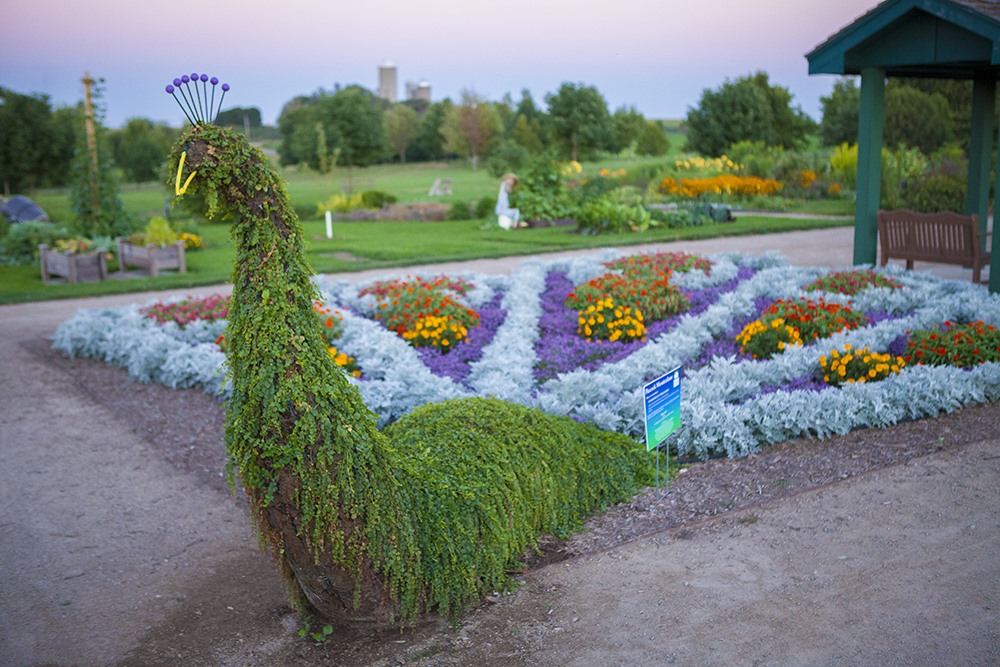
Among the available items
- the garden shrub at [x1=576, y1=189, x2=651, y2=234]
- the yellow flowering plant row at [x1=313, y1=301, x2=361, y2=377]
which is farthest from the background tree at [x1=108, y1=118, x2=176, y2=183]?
the yellow flowering plant row at [x1=313, y1=301, x2=361, y2=377]

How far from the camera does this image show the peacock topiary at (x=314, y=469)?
363 centimetres

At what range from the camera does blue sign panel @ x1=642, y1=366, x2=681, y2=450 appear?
491 cm

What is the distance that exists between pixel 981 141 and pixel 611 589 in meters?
10.6

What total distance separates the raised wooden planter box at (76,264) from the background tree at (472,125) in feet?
87.2

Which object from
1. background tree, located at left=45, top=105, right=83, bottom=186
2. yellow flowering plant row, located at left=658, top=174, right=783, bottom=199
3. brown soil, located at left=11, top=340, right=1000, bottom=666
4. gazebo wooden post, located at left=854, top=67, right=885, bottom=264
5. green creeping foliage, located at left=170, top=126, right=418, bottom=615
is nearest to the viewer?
green creeping foliage, located at left=170, top=126, right=418, bottom=615

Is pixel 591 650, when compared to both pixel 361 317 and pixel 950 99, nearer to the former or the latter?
pixel 361 317

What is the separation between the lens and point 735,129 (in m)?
33.5

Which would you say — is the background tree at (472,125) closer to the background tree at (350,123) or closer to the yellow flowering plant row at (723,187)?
the background tree at (350,123)

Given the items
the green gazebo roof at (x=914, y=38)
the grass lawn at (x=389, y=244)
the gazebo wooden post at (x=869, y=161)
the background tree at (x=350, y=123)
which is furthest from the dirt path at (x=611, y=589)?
the background tree at (x=350, y=123)

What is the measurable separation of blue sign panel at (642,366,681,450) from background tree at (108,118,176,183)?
110 ft

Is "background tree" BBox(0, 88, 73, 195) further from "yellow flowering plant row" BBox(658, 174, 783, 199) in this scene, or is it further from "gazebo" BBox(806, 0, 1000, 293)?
"gazebo" BBox(806, 0, 1000, 293)

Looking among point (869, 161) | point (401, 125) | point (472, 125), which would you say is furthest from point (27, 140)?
point (869, 161)

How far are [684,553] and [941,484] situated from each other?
5.62 feet

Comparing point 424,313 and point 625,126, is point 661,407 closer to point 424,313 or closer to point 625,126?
point 424,313
